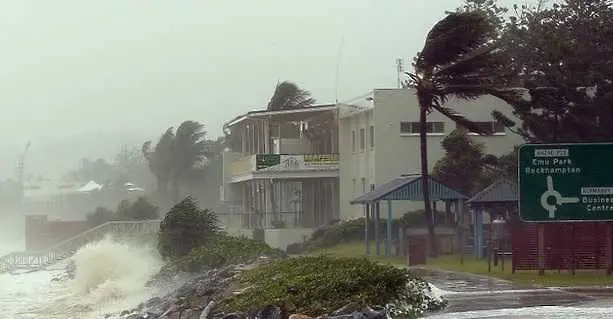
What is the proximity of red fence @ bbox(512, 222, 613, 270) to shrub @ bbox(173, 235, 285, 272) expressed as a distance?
9.46 meters

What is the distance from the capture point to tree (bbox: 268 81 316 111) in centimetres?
6669

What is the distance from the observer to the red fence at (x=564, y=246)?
81.9 ft

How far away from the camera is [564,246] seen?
82.6 ft

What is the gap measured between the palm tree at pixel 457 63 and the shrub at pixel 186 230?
9898mm

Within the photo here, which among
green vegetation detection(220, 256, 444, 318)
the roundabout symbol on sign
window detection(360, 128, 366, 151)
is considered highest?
window detection(360, 128, 366, 151)

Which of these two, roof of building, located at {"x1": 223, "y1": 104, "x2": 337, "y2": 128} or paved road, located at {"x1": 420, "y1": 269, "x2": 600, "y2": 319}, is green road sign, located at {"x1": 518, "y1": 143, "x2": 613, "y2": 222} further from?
roof of building, located at {"x1": 223, "y1": 104, "x2": 337, "y2": 128}

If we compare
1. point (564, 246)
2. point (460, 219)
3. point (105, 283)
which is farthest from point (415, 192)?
point (105, 283)

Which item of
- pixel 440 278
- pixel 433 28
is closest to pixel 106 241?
pixel 433 28

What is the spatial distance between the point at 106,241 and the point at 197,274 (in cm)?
2364

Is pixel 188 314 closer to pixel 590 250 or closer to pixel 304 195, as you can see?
pixel 590 250

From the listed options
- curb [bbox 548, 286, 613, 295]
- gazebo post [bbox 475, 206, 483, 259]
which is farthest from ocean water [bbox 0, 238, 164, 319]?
curb [bbox 548, 286, 613, 295]

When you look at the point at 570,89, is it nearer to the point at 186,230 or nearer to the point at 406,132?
the point at 406,132

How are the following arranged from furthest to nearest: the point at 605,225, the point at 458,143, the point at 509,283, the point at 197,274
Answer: the point at 458,143 → the point at 197,274 → the point at 605,225 → the point at 509,283

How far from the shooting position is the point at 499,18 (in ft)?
194
